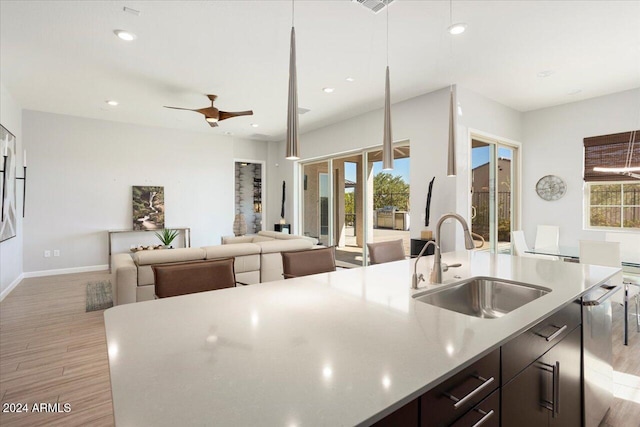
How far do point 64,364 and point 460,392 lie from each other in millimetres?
3132

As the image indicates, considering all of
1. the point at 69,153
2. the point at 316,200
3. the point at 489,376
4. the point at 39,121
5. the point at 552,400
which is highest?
the point at 39,121

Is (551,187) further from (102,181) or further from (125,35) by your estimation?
(102,181)

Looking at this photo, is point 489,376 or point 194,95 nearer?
point 489,376

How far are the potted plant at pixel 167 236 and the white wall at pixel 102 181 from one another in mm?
193

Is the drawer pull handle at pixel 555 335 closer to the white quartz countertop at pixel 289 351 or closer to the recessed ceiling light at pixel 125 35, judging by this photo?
the white quartz countertop at pixel 289 351

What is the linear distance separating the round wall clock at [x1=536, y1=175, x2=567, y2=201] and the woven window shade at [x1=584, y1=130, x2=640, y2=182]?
343 mm

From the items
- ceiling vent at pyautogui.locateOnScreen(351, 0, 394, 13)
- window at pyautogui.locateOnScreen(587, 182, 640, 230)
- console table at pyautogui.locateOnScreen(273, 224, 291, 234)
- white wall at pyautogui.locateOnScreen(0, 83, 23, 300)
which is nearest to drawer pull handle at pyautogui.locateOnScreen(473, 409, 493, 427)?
ceiling vent at pyautogui.locateOnScreen(351, 0, 394, 13)

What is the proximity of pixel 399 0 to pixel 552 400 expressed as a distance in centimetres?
289

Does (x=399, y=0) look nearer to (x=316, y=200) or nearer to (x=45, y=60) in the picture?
(x=45, y=60)

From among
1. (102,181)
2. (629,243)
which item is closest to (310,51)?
(629,243)

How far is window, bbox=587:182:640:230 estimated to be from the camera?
4.95 meters

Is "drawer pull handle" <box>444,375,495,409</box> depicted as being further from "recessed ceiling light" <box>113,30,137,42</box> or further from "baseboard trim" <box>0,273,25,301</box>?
"baseboard trim" <box>0,273,25,301</box>

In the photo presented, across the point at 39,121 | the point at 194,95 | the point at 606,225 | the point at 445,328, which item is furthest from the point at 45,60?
the point at 606,225

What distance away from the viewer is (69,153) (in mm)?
6340
